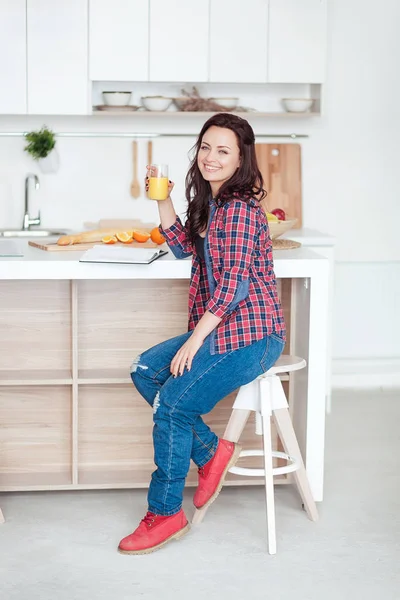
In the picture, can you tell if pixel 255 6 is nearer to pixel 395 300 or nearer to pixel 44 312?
pixel 395 300

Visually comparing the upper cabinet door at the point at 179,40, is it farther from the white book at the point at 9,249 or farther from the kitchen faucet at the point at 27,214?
the white book at the point at 9,249

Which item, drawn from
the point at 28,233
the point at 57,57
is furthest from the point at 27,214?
the point at 57,57

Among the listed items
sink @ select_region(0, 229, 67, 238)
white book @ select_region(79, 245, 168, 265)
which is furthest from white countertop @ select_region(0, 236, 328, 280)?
sink @ select_region(0, 229, 67, 238)

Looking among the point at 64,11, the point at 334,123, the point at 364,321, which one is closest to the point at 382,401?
the point at 364,321

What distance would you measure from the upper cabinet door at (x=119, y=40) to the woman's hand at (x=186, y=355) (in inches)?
86.9

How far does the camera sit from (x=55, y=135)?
15.7 ft

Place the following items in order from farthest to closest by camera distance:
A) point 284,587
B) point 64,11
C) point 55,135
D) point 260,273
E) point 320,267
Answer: point 55,135 → point 64,11 → point 320,267 → point 260,273 → point 284,587

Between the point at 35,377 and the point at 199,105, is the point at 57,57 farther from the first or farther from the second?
the point at 35,377

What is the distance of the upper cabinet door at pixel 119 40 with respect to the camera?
174 inches

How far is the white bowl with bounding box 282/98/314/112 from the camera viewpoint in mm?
4699

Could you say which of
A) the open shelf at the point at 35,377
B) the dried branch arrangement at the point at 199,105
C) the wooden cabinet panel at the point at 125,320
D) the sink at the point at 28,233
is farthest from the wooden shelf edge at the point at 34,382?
the dried branch arrangement at the point at 199,105

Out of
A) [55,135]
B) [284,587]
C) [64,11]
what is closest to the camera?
[284,587]

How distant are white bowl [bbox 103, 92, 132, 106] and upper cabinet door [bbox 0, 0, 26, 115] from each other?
428 millimetres

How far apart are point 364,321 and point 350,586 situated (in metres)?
2.63
